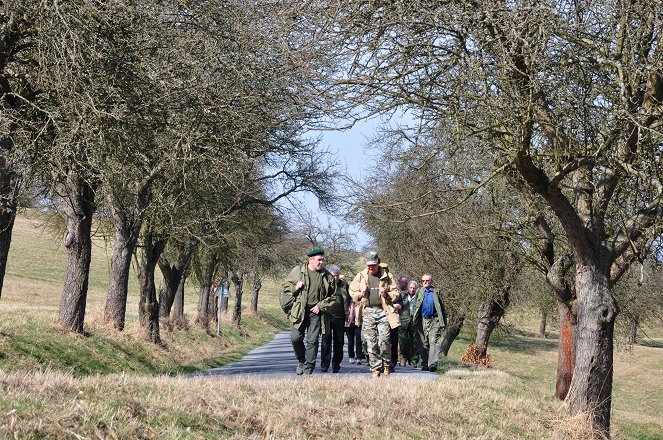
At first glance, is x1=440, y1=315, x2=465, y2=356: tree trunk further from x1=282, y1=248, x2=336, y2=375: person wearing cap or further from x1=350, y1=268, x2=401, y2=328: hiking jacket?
x1=282, y1=248, x2=336, y2=375: person wearing cap

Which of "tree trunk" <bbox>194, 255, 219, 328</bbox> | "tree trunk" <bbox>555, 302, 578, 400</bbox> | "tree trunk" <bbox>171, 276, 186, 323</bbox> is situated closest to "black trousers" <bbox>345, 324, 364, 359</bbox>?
"tree trunk" <bbox>555, 302, 578, 400</bbox>

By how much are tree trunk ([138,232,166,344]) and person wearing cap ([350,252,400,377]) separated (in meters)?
9.19

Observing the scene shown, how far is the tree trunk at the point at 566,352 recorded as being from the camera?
1753 cm

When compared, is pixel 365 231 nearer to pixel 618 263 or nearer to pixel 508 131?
pixel 618 263

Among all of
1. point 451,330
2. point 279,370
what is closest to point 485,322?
point 451,330

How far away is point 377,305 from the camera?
14648mm

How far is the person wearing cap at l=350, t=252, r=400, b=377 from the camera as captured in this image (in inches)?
566

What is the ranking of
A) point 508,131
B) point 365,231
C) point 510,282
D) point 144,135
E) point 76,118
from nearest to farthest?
point 508,131 → point 76,118 → point 144,135 → point 510,282 → point 365,231

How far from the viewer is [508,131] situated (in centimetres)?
1077

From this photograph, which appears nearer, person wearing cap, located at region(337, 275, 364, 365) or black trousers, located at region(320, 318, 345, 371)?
black trousers, located at region(320, 318, 345, 371)

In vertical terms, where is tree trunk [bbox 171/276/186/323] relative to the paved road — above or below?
above

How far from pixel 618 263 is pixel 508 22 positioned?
618 centimetres

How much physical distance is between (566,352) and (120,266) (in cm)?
1059

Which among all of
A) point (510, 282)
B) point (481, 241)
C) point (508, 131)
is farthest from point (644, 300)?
point (508, 131)
